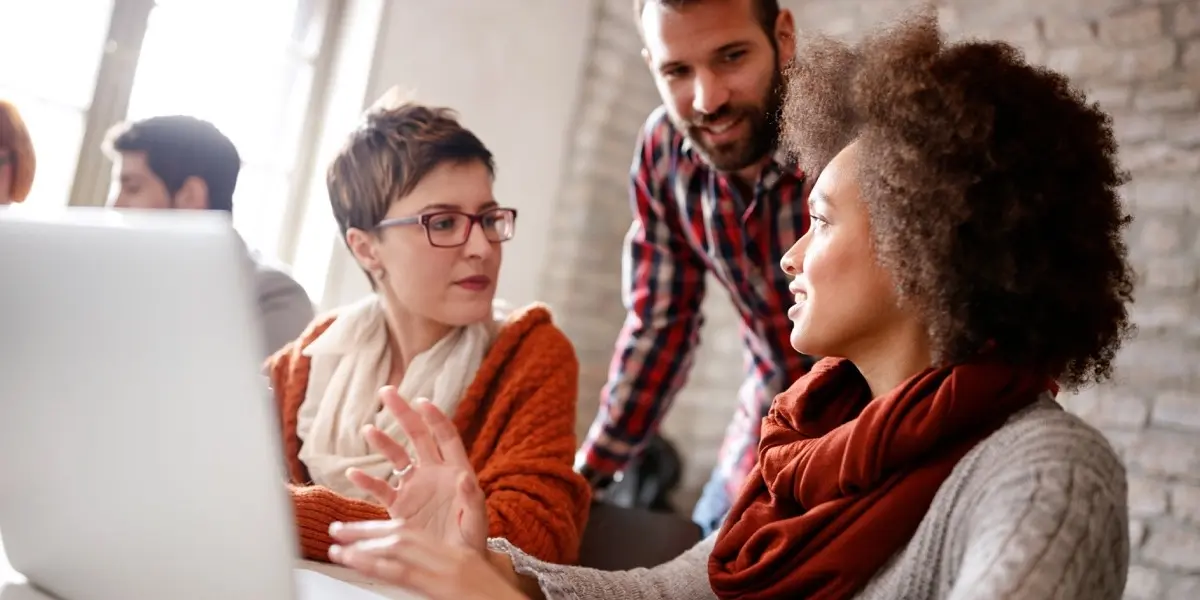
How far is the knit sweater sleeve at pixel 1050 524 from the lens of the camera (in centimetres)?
74

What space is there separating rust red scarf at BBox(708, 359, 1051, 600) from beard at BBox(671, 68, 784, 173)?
35.0 inches

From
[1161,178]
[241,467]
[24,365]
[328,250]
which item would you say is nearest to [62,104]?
[328,250]

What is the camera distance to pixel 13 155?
2322 mm

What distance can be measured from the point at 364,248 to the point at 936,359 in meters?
0.99

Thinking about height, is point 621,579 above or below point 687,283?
below

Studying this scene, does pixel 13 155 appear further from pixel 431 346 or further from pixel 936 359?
pixel 936 359

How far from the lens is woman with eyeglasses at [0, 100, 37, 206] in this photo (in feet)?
7.57

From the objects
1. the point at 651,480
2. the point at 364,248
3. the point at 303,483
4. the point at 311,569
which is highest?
the point at 364,248

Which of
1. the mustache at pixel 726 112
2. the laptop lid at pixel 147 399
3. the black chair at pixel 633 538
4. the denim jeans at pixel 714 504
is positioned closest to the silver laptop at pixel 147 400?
the laptop lid at pixel 147 399

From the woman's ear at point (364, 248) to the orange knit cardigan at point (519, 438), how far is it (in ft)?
0.49

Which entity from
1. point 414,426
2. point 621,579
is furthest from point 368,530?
point 621,579

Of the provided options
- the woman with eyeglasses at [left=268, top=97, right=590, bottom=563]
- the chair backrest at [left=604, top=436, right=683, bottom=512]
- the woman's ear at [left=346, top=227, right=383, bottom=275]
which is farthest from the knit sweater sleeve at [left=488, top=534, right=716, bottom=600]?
the chair backrest at [left=604, top=436, right=683, bottom=512]

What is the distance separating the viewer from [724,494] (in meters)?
2.28

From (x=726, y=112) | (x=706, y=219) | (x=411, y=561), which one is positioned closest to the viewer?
(x=411, y=561)
